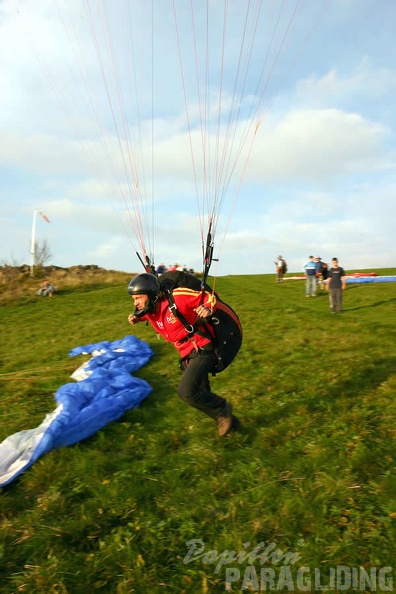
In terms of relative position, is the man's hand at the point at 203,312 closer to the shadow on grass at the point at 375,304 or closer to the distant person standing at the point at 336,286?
the distant person standing at the point at 336,286

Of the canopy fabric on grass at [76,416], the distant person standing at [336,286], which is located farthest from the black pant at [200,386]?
the distant person standing at [336,286]

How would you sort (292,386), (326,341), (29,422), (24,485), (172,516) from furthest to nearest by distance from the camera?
(326,341) → (292,386) → (29,422) → (24,485) → (172,516)

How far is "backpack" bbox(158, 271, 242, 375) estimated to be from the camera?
5.06 metres

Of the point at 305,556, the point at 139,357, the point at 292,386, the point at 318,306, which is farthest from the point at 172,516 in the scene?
the point at 318,306

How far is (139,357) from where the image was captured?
32.2 feet

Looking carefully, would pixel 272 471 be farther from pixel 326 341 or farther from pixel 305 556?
pixel 326 341

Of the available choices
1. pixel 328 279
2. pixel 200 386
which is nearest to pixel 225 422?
pixel 200 386

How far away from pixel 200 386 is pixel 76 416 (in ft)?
5.66

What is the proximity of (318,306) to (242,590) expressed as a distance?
671 inches

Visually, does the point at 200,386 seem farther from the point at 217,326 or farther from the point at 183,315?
the point at 183,315

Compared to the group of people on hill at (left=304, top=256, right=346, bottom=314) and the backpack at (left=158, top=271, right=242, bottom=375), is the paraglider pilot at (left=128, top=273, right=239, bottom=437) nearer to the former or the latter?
the backpack at (left=158, top=271, right=242, bottom=375)

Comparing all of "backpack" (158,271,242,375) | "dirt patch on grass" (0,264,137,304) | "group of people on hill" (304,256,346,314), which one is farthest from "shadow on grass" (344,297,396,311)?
"dirt patch on grass" (0,264,137,304)

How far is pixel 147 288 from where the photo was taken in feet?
16.0

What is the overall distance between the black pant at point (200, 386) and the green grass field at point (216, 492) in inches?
17.2
